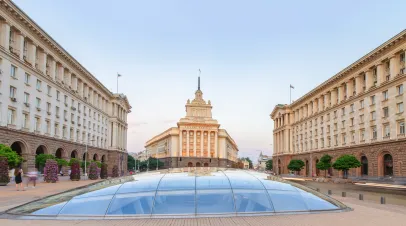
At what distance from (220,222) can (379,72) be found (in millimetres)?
52440

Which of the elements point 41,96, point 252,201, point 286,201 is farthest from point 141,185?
point 41,96

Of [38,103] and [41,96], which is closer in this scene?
[38,103]

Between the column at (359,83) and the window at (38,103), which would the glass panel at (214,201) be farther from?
the column at (359,83)

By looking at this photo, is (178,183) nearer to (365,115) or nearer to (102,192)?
(102,192)

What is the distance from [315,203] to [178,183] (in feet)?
18.3

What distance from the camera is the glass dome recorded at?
42.3ft

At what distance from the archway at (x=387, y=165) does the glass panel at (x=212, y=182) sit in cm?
4589

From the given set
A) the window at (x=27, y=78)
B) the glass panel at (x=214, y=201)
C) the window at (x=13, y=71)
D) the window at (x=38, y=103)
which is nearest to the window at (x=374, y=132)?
the glass panel at (x=214, y=201)

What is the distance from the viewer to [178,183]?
14477 mm

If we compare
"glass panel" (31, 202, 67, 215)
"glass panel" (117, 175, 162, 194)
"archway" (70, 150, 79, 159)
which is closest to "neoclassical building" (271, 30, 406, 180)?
"glass panel" (117, 175, 162, 194)

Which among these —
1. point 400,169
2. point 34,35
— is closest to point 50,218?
point 34,35

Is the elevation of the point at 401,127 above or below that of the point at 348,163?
above

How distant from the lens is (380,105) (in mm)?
55219

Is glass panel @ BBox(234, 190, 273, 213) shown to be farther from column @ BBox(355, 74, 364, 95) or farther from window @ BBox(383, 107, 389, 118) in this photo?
column @ BBox(355, 74, 364, 95)
